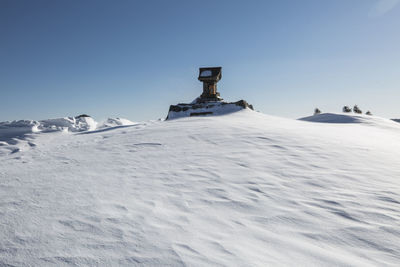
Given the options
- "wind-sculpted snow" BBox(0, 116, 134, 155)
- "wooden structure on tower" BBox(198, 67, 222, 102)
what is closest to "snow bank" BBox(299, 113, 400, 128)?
"wooden structure on tower" BBox(198, 67, 222, 102)

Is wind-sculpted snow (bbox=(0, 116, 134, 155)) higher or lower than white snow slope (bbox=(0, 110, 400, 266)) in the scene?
higher

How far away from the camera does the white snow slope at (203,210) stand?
4.87 feet

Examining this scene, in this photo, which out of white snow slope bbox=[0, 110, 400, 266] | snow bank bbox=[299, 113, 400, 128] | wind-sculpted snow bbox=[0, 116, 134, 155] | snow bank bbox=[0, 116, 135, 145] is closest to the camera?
white snow slope bbox=[0, 110, 400, 266]

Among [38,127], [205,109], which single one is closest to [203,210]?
[205,109]

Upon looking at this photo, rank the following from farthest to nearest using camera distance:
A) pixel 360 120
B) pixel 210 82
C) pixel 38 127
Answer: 1. pixel 210 82
2. pixel 360 120
3. pixel 38 127

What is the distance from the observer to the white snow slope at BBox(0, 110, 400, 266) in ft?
4.87

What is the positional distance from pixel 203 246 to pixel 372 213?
5.89ft

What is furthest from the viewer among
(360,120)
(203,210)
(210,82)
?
(210,82)

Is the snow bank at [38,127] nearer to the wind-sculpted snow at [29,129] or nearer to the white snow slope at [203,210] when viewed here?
the wind-sculpted snow at [29,129]

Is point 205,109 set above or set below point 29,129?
above

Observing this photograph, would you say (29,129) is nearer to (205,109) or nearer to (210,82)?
(205,109)

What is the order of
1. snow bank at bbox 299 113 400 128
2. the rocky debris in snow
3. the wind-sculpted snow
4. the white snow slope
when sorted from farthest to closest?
the rocky debris in snow → snow bank at bbox 299 113 400 128 → the wind-sculpted snow → the white snow slope

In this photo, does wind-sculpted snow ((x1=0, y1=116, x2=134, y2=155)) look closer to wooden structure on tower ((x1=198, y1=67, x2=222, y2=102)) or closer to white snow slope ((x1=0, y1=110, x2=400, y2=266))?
white snow slope ((x1=0, y1=110, x2=400, y2=266))

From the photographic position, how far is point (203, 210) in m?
2.10
